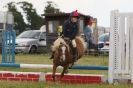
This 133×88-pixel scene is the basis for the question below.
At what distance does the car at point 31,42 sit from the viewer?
30.7 meters

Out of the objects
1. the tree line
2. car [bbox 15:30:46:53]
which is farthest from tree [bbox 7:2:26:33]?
car [bbox 15:30:46:53]

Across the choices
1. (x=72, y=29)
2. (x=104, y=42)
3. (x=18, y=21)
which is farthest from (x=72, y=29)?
(x=18, y=21)

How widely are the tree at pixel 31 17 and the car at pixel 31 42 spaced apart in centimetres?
2833

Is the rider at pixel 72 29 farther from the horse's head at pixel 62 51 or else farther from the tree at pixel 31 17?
the tree at pixel 31 17

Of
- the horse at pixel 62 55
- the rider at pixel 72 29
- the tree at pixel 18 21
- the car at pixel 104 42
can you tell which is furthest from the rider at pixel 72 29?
the tree at pixel 18 21

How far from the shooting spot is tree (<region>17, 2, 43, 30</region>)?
61.1m

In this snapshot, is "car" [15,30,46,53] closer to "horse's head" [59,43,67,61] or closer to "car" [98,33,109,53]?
"car" [98,33,109,53]

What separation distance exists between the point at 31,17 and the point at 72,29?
159 ft

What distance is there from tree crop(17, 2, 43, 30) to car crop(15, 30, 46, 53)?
92.9ft

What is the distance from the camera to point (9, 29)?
21625 mm

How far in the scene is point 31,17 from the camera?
2424 inches

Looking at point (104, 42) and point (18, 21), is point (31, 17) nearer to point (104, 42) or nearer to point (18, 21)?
point (18, 21)

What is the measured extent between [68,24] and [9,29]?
8.70m

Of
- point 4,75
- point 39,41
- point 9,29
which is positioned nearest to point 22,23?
point 39,41
